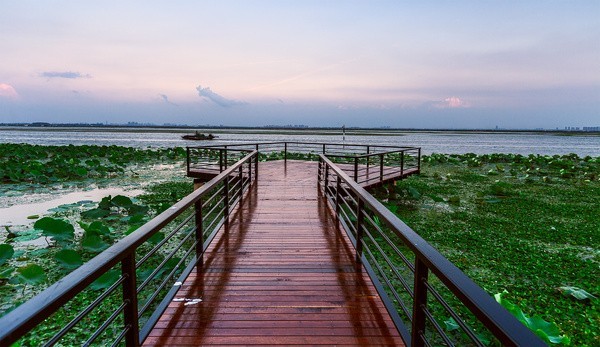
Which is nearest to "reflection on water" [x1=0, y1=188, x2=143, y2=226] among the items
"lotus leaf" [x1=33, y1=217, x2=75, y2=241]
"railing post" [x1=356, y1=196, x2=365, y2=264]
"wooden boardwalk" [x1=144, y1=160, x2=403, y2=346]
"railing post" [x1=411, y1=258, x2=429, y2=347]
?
"lotus leaf" [x1=33, y1=217, x2=75, y2=241]

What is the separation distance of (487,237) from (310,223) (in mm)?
3423

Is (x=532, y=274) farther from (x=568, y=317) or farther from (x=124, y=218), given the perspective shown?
(x=124, y=218)

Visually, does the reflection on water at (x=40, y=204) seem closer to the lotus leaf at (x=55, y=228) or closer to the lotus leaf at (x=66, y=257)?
the lotus leaf at (x=55, y=228)

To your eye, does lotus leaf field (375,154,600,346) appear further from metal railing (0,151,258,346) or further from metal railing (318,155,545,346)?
metal railing (0,151,258,346)

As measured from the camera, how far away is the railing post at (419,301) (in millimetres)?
1849

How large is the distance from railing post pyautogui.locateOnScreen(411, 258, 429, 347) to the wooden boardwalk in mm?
407

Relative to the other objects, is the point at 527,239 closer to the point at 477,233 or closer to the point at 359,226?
the point at 477,233

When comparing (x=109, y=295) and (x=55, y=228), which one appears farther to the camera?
(x=55, y=228)

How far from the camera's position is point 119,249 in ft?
5.83

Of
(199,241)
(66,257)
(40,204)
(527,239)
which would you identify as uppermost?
(199,241)

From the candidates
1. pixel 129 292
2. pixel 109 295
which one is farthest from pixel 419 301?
pixel 109 295

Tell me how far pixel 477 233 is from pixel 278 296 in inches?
205

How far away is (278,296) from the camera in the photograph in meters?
3.00

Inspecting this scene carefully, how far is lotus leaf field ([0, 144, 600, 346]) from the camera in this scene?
4.16m
